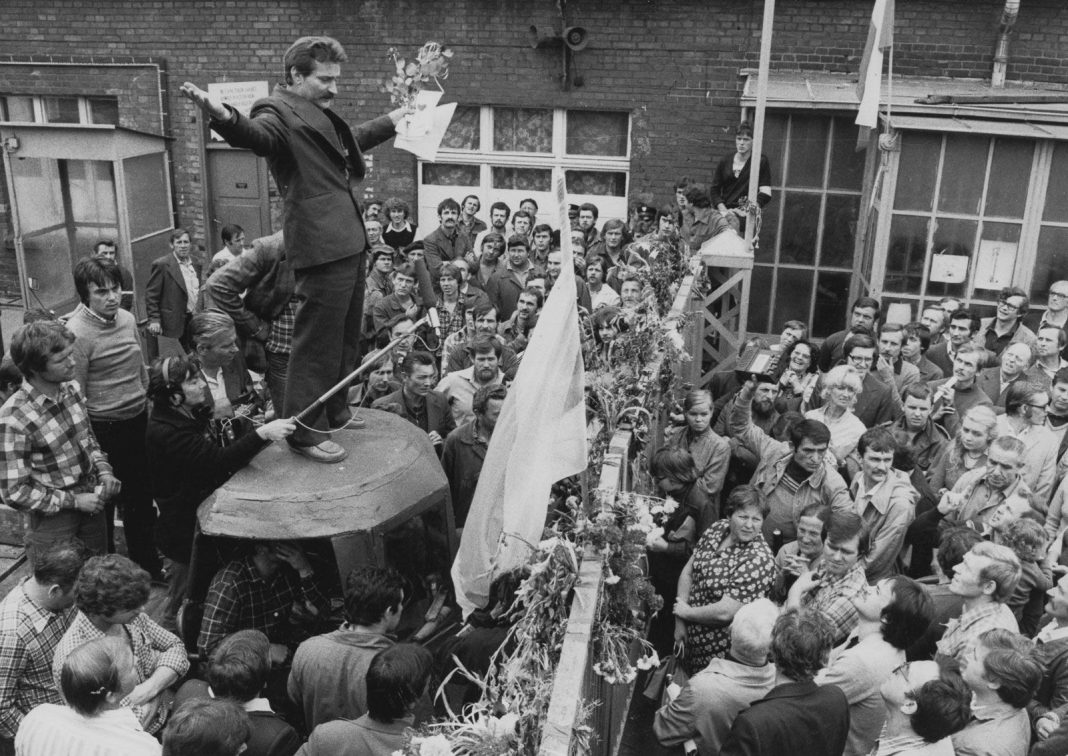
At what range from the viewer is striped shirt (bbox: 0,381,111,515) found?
528 centimetres

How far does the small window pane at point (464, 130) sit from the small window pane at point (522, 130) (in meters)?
0.25

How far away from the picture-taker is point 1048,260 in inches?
382

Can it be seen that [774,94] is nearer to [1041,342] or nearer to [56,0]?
[1041,342]

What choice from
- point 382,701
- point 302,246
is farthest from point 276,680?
point 302,246

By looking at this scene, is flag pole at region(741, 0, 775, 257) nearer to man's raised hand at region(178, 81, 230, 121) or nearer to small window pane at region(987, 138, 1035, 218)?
small window pane at region(987, 138, 1035, 218)

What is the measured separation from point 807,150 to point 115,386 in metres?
7.82

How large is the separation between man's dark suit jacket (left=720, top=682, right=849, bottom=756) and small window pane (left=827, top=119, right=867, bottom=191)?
27.2ft

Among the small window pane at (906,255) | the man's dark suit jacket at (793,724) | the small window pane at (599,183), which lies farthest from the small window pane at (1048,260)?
the man's dark suit jacket at (793,724)

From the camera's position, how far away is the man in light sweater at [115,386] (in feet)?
20.1

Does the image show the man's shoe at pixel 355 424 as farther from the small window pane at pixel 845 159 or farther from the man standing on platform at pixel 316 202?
the small window pane at pixel 845 159

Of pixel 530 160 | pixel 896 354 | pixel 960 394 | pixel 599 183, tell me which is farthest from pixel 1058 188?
pixel 530 160

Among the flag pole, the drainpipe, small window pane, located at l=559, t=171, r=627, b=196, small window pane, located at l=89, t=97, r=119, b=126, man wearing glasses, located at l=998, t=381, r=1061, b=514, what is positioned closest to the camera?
man wearing glasses, located at l=998, t=381, r=1061, b=514

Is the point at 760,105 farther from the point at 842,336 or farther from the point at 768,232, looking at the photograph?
the point at 768,232

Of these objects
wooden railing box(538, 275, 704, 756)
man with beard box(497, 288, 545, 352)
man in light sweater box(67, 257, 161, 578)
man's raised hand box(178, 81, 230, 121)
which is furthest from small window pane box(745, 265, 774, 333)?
man's raised hand box(178, 81, 230, 121)
